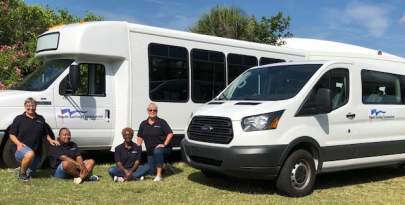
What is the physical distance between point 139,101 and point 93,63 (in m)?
1.12

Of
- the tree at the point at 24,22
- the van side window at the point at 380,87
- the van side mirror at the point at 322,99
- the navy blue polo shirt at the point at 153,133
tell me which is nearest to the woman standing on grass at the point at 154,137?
the navy blue polo shirt at the point at 153,133

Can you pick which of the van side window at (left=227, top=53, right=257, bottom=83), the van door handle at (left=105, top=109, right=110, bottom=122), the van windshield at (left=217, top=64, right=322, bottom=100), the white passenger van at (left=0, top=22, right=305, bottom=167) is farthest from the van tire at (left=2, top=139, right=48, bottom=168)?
the van side window at (left=227, top=53, right=257, bottom=83)

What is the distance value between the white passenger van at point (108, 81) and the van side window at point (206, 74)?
2 cm

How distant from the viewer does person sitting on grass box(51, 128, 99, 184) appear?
8.94 m

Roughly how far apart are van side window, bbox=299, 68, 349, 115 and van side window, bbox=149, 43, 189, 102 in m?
3.63

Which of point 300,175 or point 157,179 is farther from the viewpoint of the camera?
point 157,179

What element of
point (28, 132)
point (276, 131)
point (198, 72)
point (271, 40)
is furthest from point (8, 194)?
point (271, 40)

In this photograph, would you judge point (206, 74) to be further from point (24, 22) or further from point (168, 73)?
point (24, 22)

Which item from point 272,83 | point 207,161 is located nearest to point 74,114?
point 207,161

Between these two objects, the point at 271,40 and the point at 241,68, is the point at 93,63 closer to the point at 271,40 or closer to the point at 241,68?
the point at 241,68

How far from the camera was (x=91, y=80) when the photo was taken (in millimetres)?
10523

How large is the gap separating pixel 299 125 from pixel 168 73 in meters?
3.91

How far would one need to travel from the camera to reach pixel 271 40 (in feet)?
74.7

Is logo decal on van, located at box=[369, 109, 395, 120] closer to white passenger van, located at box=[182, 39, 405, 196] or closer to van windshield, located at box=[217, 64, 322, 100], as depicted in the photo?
white passenger van, located at box=[182, 39, 405, 196]
